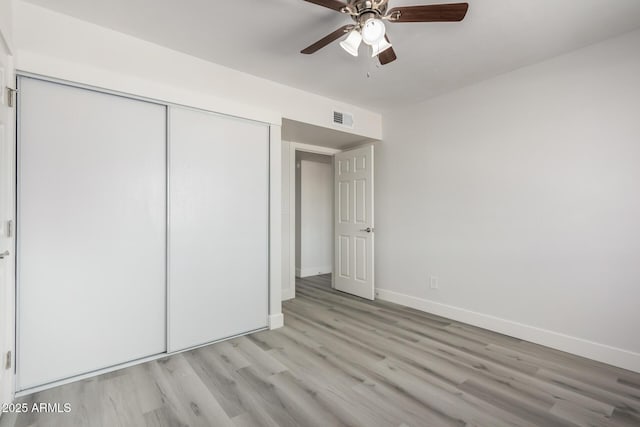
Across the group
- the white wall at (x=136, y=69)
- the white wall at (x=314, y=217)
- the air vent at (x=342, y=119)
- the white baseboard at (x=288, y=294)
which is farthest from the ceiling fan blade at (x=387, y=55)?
the white wall at (x=314, y=217)

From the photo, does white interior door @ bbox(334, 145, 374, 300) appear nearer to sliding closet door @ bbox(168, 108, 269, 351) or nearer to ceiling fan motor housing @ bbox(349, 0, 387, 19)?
sliding closet door @ bbox(168, 108, 269, 351)

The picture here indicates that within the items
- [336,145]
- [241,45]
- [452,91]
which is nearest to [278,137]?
[241,45]

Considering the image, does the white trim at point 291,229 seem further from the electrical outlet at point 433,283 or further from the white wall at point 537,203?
the electrical outlet at point 433,283

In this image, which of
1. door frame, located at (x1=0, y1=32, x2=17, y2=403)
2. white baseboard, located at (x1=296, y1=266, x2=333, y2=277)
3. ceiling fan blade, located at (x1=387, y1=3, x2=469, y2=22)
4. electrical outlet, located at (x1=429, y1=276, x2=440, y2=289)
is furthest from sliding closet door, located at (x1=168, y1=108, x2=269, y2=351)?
white baseboard, located at (x1=296, y1=266, x2=333, y2=277)

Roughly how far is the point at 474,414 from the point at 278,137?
273cm

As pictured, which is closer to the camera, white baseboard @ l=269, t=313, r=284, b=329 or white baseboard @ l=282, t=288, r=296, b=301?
white baseboard @ l=269, t=313, r=284, b=329

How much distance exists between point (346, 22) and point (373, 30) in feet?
1.92

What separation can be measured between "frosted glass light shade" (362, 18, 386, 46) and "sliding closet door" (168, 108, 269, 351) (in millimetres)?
1565

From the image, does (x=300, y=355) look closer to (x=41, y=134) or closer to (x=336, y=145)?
(x=41, y=134)

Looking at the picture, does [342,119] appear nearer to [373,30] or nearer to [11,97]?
[373,30]

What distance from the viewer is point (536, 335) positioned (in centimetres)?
272

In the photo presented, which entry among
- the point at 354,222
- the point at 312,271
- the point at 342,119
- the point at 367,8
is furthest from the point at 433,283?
the point at 367,8

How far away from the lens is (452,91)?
3.35 meters

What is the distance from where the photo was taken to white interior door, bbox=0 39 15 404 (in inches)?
67.2
